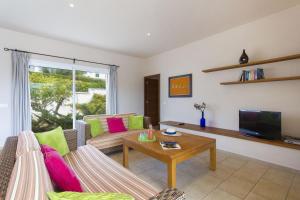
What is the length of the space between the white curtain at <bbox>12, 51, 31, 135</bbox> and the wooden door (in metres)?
3.50

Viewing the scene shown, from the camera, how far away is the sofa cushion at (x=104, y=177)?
1.30 metres

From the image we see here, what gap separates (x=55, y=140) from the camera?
2057 millimetres

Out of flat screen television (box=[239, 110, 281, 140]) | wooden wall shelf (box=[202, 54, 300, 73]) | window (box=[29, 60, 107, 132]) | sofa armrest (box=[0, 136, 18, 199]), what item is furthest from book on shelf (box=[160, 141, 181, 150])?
window (box=[29, 60, 107, 132])

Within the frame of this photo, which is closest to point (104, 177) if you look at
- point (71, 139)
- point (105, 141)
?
point (71, 139)

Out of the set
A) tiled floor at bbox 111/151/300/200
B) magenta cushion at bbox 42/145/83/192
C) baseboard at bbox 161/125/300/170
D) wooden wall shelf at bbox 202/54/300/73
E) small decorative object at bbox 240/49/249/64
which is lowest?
tiled floor at bbox 111/151/300/200

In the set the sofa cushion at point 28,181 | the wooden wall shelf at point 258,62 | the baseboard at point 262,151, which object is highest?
the wooden wall shelf at point 258,62

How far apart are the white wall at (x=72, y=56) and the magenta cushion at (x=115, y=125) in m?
1.58

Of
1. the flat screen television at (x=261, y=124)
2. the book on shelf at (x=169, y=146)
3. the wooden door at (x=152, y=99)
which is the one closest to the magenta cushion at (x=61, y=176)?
the book on shelf at (x=169, y=146)

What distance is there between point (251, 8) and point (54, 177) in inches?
142

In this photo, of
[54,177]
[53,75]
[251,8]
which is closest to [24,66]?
[53,75]

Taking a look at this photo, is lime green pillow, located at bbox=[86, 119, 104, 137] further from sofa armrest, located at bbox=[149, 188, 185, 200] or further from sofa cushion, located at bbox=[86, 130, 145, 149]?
sofa armrest, located at bbox=[149, 188, 185, 200]

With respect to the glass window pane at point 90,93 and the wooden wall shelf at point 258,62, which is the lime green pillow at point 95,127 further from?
the wooden wall shelf at point 258,62

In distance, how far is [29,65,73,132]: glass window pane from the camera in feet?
12.3

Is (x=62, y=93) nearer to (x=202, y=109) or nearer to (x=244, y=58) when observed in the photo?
(x=202, y=109)
